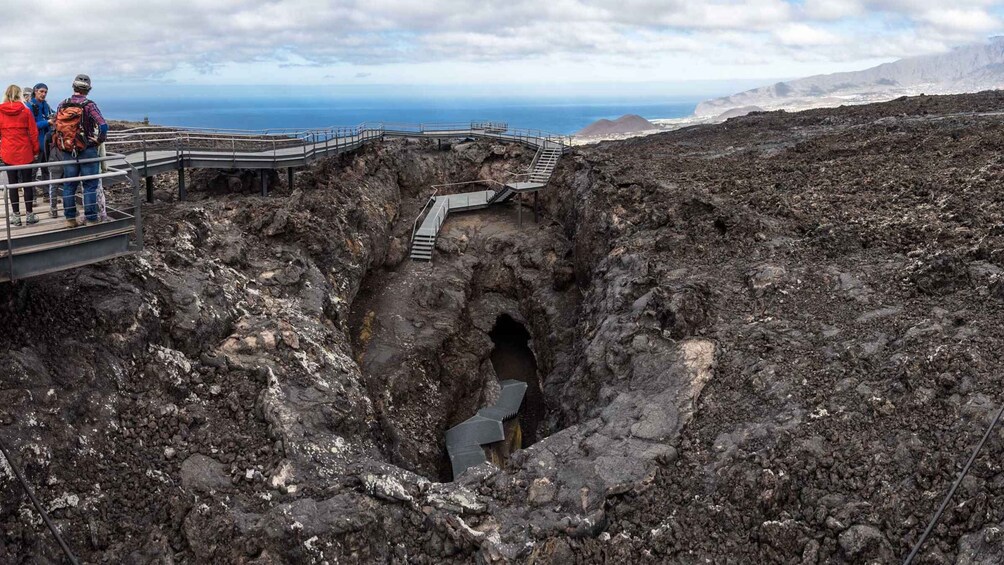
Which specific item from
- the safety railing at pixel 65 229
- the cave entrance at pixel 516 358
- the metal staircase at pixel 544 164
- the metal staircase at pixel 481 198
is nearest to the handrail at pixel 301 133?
the metal staircase at pixel 544 164

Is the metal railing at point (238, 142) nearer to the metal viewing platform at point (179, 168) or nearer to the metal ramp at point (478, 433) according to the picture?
the metal viewing platform at point (179, 168)

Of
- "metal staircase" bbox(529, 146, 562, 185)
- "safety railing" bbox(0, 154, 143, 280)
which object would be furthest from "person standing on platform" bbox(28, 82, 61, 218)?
"metal staircase" bbox(529, 146, 562, 185)

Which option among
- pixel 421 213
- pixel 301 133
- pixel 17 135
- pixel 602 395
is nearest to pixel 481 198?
pixel 421 213

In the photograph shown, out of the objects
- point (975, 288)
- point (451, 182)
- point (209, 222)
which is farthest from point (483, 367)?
point (975, 288)

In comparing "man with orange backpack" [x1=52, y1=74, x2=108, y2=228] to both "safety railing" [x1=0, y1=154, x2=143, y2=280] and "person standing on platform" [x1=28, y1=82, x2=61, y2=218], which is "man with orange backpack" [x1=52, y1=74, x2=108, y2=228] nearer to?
"safety railing" [x1=0, y1=154, x2=143, y2=280]

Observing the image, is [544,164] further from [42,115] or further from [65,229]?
[65,229]

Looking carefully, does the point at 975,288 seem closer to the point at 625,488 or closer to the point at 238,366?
the point at 625,488

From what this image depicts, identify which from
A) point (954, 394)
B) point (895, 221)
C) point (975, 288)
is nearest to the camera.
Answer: point (954, 394)
